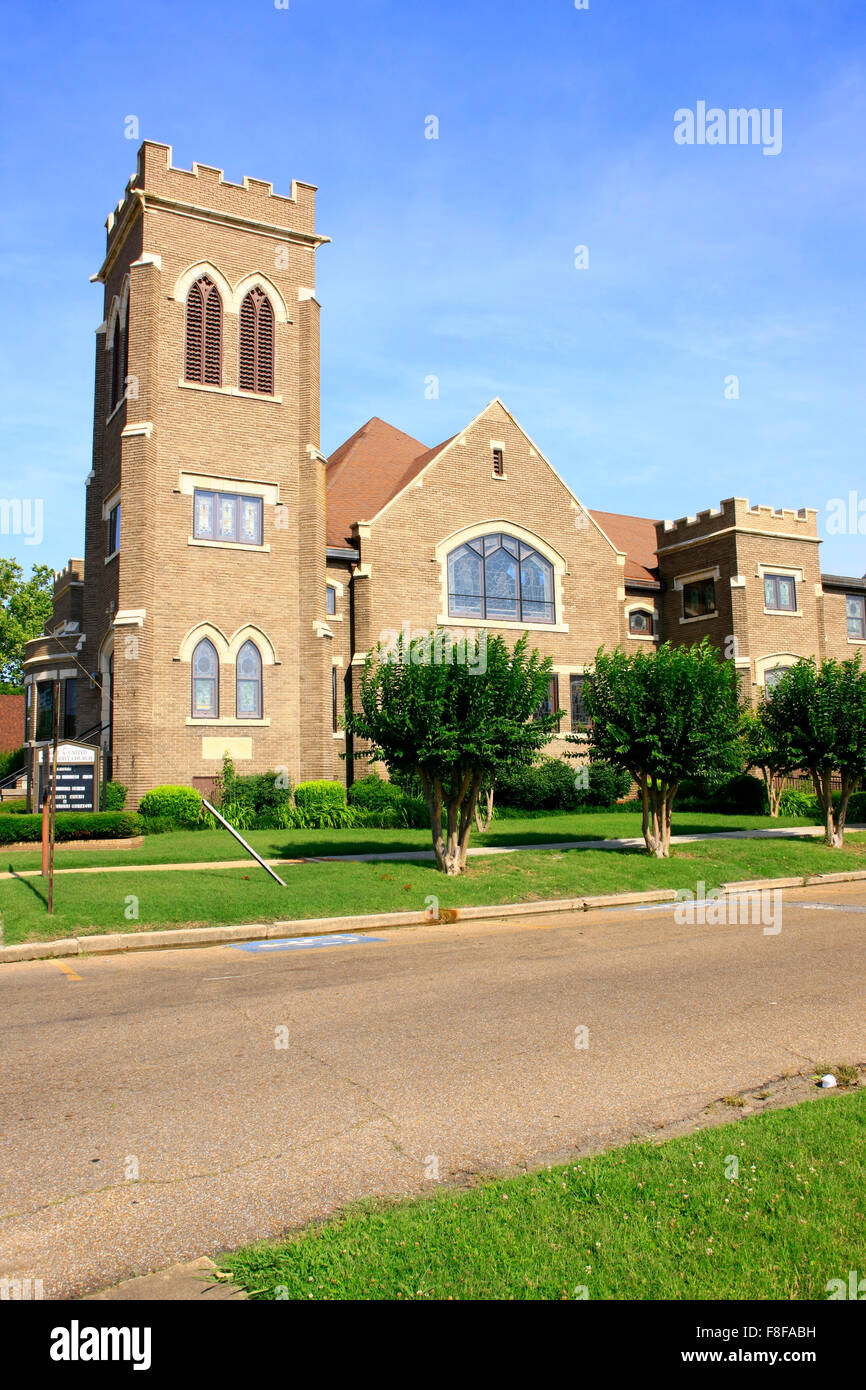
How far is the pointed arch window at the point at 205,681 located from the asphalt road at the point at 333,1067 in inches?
631

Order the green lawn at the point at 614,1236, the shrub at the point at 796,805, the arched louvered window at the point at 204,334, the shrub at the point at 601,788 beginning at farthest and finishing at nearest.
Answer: the shrub at the point at 796,805 < the shrub at the point at 601,788 < the arched louvered window at the point at 204,334 < the green lawn at the point at 614,1236

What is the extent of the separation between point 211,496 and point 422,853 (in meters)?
13.3

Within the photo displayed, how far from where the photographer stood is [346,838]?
71.5ft

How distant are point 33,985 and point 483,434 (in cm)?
2624

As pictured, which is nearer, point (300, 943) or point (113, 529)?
point (300, 943)

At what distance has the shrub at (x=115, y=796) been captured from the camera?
24.3 meters

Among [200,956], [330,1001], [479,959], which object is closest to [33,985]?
[200,956]

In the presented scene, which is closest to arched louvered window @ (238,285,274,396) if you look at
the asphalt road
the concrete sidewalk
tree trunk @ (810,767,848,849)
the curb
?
the concrete sidewalk

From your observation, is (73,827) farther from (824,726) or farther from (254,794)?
(824,726)

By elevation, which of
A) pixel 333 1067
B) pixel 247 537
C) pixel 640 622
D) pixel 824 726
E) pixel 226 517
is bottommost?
Answer: pixel 333 1067

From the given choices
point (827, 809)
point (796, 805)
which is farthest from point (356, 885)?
point (796, 805)

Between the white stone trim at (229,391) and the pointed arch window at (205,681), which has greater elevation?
the white stone trim at (229,391)

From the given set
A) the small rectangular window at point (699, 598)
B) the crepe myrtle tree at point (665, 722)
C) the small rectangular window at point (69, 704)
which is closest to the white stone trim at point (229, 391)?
the small rectangular window at point (69, 704)

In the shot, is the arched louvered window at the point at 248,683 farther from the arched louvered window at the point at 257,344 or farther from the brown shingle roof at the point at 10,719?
the brown shingle roof at the point at 10,719
